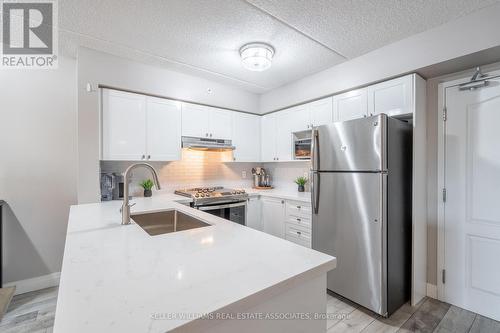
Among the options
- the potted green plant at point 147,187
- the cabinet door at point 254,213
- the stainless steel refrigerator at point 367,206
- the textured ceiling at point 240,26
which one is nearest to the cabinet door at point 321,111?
the textured ceiling at point 240,26

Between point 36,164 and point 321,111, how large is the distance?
3.36 metres

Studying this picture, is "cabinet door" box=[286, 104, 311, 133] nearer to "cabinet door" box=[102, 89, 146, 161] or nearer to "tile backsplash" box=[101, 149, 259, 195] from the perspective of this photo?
"tile backsplash" box=[101, 149, 259, 195]

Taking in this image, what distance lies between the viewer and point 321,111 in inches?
121

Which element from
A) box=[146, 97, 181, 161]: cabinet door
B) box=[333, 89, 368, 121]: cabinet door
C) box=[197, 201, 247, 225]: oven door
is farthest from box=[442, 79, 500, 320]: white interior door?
box=[146, 97, 181, 161]: cabinet door

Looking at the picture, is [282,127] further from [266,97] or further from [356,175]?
[356,175]

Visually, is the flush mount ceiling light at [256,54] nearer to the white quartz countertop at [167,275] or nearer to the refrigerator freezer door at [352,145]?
the refrigerator freezer door at [352,145]

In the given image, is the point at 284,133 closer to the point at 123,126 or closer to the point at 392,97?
the point at 392,97

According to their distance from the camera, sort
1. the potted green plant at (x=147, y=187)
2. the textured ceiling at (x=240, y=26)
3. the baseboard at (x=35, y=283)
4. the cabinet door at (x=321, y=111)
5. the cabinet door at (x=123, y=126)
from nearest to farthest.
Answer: the textured ceiling at (x=240, y=26), the baseboard at (x=35, y=283), the cabinet door at (x=123, y=126), the cabinet door at (x=321, y=111), the potted green plant at (x=147, y=187)

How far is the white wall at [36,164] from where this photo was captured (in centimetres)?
249

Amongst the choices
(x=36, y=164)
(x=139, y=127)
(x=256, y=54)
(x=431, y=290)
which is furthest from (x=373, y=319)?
(x=36, y=164)

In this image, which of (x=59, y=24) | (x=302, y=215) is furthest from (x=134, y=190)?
(x=302, y=215)

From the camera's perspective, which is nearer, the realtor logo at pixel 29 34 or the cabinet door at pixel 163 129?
the realtor logo at pixel 29 34

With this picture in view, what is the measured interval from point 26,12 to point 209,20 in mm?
1441

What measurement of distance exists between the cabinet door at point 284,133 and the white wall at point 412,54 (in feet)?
1.11
